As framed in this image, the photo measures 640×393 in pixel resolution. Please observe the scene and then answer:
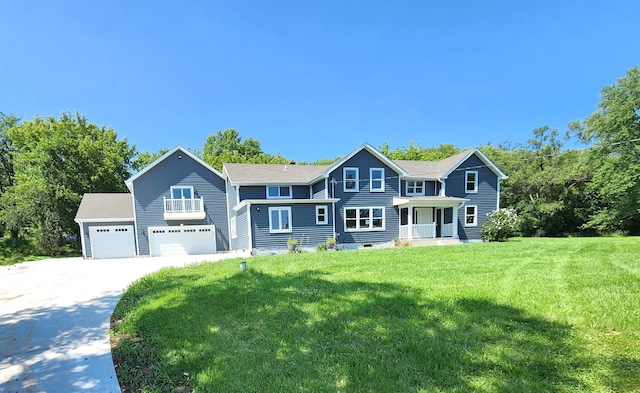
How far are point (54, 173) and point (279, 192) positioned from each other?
17.7 m

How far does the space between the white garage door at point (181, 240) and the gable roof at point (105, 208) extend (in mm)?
1997

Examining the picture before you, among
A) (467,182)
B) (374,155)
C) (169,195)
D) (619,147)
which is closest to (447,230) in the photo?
(467,182)

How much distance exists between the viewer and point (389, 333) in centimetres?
375

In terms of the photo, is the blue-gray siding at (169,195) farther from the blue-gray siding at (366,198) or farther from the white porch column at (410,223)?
the white porch column at (410,223)

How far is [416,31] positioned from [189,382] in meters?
14.9

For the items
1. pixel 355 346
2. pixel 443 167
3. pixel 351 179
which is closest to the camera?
pixel 355 346

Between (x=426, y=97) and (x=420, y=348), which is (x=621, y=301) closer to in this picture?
(x=420, y=348)

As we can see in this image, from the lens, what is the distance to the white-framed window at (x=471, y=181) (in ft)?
64.6

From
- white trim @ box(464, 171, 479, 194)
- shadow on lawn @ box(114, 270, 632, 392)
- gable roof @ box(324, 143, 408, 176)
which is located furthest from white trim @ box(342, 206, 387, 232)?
shadow on lawn @ box(114, 270, 632, 392)

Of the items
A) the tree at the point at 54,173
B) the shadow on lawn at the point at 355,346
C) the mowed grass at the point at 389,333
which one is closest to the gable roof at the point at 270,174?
the mowed grass at the point at 389,333

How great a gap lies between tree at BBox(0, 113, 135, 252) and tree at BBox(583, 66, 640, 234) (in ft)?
133

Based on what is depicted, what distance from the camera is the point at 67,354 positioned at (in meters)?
3.80

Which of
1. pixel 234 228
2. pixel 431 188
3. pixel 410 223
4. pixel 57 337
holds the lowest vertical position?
A: pixel 234 228

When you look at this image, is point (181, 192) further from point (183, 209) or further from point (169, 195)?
point (183, 209)
